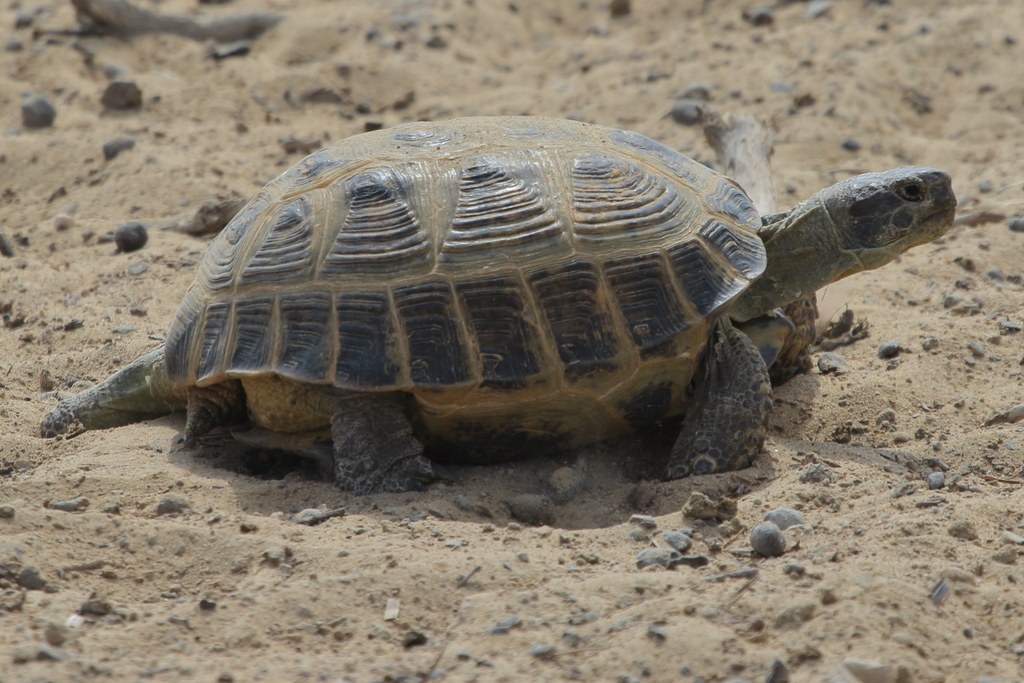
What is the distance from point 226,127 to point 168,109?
28.2 inches

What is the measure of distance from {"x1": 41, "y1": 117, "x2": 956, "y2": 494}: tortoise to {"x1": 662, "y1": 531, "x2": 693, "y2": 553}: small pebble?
0.75 metres

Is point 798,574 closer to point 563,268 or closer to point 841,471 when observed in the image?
point 841,471

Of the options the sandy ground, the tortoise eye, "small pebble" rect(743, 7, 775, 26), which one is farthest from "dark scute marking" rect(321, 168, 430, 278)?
"small pebble" rect(743, 7, 775, 26)

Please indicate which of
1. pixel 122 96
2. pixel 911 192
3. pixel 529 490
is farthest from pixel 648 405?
pixel 122 96

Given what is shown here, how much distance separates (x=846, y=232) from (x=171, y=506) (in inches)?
138

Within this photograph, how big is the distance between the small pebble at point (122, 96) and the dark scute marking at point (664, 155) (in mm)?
5900

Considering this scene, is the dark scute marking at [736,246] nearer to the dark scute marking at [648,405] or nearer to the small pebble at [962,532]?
the dark scute marking at [648,405]

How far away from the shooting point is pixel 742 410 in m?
4.66

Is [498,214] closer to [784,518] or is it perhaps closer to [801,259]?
[801,259]

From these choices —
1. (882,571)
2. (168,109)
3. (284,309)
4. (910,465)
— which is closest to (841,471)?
(910,465)

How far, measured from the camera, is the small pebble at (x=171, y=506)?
4047 millimetres

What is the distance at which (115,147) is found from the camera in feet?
27.7

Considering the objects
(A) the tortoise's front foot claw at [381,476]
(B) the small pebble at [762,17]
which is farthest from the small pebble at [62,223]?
(B) the small pebble at [762,17]

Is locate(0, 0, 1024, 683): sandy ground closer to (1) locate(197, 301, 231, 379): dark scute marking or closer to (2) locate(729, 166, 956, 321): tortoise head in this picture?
(1) locate(197, 301, 231, 379): dark scute marking
